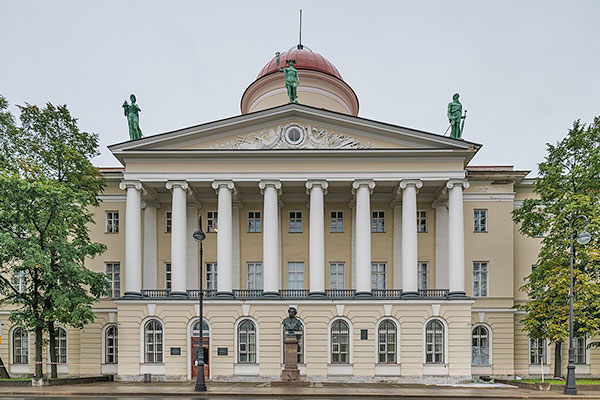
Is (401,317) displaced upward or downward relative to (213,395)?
upward

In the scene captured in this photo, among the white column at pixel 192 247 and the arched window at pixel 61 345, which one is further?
the arched window at pixel 61 345

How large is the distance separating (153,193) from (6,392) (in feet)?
46.0

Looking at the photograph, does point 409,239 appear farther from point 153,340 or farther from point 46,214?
point 46,214

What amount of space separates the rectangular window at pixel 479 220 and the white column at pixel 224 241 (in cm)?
1658

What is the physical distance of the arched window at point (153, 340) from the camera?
27969mm

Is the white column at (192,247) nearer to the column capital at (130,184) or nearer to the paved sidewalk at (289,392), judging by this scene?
the column capital at (130,184)

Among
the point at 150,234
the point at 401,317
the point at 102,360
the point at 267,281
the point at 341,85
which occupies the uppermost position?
the point at 341,85

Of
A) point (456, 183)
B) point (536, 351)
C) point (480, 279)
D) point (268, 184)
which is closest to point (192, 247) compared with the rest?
point (268, 184)

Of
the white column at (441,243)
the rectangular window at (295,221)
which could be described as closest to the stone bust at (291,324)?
the rectangular window at (295,221)

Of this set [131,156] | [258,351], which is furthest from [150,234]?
[258,351]

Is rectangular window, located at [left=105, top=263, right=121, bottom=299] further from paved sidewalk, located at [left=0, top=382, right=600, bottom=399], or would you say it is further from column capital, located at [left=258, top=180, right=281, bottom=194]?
column capital, located at [left=258, top=180, right=281, bottom=194]

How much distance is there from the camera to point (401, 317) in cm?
2780

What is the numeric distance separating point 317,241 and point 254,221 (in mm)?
6040

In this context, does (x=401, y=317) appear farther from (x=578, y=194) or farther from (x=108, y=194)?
(x=108, y=194)
